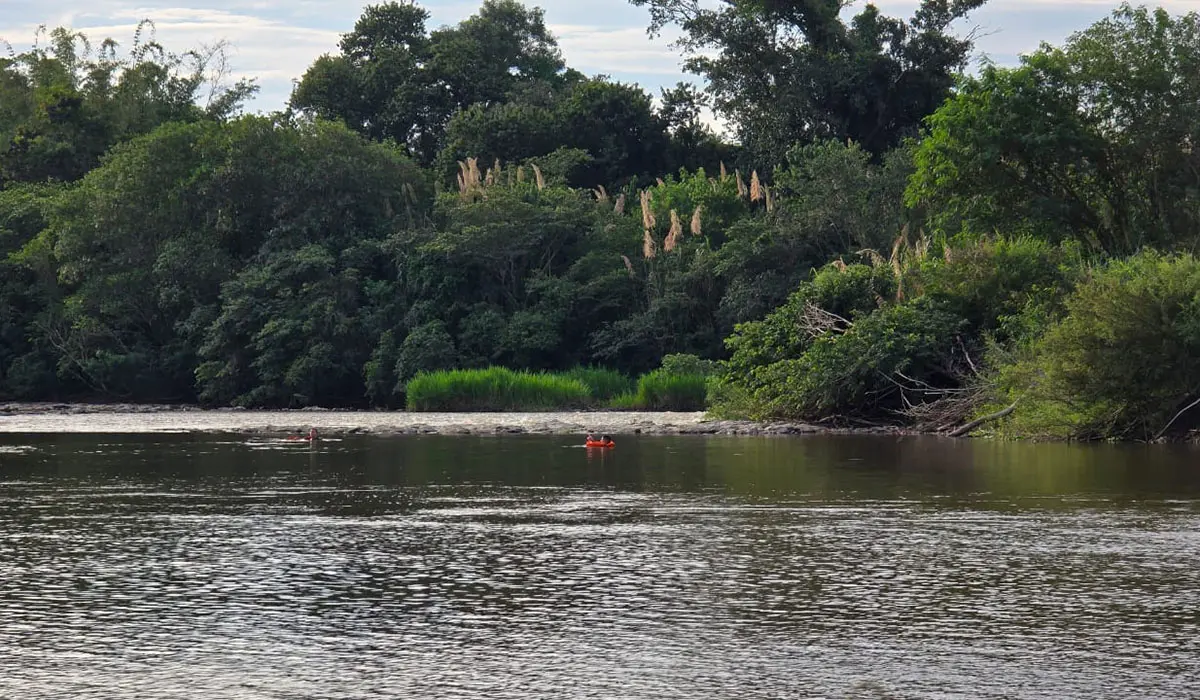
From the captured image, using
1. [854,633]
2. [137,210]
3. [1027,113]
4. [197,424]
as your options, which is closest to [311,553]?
[854,633]

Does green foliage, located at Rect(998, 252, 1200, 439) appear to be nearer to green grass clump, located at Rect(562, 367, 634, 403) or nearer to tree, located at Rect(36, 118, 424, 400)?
green grass clump, located at Rect(562, 367, 634, 403)

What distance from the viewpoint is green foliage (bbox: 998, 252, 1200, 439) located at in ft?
99.9

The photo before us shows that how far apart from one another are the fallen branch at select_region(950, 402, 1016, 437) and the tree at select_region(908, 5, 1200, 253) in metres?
12.5

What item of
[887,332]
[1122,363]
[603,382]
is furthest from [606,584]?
[603,382]

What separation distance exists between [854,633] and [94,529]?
10046 mm

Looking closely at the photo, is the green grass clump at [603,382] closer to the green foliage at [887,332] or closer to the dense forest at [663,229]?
the dense forest at [663,229]

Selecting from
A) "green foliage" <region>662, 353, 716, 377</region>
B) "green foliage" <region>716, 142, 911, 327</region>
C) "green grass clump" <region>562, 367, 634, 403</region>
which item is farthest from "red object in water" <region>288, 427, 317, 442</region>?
"green foliage" <region>716, 142, 911, 327</region>

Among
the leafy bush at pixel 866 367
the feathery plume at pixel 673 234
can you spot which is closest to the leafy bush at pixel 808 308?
the leafy bush at pixel 866 367

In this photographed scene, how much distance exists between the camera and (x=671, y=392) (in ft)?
149

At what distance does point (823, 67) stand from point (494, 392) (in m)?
20.3

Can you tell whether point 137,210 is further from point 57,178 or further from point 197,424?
point 197,424

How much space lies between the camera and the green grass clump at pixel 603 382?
48275 mm

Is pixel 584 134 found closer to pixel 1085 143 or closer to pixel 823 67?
pixel 823 67

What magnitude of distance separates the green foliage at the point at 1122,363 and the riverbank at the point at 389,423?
492cm
